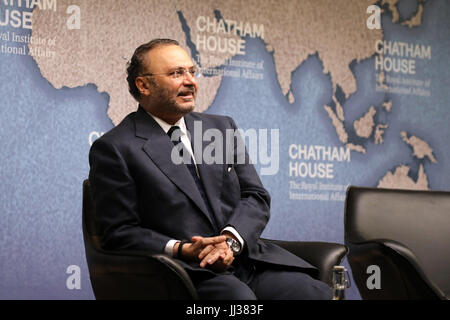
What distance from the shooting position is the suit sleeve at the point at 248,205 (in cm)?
252

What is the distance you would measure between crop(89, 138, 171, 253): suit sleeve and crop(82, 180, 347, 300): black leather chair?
0.09 m

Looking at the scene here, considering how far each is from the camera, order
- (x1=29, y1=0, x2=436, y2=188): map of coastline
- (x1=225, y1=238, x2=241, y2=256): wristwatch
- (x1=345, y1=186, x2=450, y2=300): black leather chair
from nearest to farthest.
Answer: (x1=225, y1=238, x2=241, y2=256): wristwatch
(x1=345, y1=186, x2=450, y2=300): black leather chair
(x1=29, y1=0, x2=436, y2=188): map of coastline

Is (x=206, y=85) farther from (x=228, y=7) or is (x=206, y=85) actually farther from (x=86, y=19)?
(x=86, y=19)

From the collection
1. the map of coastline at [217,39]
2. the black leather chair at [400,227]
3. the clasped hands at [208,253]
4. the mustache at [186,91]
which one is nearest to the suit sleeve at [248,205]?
the clasped hands at [208,253]

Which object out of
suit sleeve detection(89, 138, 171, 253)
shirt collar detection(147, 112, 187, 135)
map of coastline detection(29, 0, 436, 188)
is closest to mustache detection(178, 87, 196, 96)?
shirt collar detection(147, 112, 187, 135)

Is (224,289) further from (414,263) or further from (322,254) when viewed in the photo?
(414,263)

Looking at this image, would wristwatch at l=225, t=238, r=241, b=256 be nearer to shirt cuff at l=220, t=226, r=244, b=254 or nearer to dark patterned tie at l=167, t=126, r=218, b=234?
shirt cuff at l=220, t=226, r=244, b=254

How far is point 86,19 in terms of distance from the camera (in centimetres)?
377

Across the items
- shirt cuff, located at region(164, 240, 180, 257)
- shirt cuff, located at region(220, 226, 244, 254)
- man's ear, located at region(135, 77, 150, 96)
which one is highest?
man's ear, located at region(135, 77, 150, 96)

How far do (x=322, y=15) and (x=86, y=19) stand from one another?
5.55 ft

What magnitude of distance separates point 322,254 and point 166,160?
0.74m

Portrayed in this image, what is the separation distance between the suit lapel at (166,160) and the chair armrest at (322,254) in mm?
448

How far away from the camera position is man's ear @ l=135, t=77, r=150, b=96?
2.74 meters

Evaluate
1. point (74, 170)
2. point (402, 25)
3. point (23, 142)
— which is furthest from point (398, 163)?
point (23, 142)
